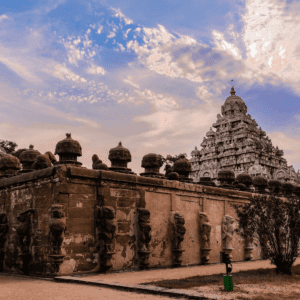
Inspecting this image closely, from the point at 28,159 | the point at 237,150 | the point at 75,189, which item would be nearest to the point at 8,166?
the point at 28,159

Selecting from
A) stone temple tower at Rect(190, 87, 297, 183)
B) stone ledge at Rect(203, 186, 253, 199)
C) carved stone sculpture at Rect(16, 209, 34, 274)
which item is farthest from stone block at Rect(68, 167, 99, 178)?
stone temple tower at Rect(190, 87, 297, 183)

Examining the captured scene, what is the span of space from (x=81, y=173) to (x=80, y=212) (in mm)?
1143

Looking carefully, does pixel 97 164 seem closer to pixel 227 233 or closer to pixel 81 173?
pixel 81 173

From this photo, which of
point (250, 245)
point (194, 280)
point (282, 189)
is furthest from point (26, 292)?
point (282, 189)

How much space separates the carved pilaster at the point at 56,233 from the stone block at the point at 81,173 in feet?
3.32

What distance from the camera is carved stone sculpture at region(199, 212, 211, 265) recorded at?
14789 millimetres

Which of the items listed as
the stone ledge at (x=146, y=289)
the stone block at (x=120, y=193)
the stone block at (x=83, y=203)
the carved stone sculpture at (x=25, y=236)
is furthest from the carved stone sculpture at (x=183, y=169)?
the stone ledge at (x=146, y=289)

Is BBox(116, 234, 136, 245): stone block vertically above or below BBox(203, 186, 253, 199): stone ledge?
below

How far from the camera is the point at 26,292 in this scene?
323 inches

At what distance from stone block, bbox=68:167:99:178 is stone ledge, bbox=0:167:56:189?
474 mm

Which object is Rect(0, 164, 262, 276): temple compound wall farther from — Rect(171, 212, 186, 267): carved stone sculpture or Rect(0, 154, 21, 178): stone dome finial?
Rect(0, 154, 21, 178): stone dome finial

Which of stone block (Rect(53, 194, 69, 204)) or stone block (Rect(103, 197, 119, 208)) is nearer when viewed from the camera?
stone block (Rect(53, 194, 69, 204))

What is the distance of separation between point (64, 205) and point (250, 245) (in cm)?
1007

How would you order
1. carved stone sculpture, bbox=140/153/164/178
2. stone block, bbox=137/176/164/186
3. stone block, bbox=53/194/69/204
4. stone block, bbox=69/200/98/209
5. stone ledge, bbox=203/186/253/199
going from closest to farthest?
stone block, bbox=53/194/69/204
stone block, bbox=69/200/98/209
stone block, bbox=137/176/164/186
carved stone sculpture, bbox=140/153/164/178
stone ledge, bbox=203/186/253/199
